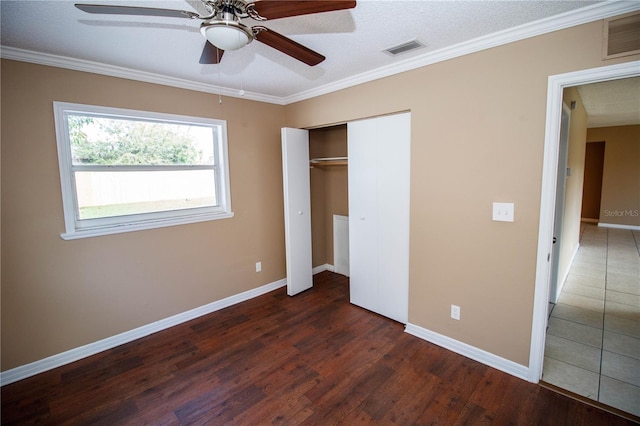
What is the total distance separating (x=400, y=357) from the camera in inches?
98.0

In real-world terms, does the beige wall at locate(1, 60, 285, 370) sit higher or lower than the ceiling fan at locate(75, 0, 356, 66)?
lower

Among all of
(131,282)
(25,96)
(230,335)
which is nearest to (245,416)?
(230,335)

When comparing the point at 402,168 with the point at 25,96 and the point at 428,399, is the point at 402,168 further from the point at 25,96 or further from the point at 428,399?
the point at 25,96

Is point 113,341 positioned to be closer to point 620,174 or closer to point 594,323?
point 594,323

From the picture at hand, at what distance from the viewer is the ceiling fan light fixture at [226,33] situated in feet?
4.23

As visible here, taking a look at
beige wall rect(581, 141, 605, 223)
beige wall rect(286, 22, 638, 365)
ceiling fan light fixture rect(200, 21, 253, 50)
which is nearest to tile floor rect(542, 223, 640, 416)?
beige wall rect(286, 22, 638, 365)

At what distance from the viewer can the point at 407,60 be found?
2.51m

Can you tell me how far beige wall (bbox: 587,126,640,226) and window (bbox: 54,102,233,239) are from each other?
9.02 meters

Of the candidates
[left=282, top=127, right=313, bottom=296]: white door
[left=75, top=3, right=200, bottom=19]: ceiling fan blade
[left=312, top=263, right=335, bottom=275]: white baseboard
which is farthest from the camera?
[left=312, top=263, right=335, bottom=275]: white baseboard

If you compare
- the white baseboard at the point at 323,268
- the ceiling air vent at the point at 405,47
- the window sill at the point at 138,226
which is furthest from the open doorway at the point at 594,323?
the window sill at the point at 138,226

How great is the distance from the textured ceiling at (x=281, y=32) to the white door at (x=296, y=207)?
874 millimetres

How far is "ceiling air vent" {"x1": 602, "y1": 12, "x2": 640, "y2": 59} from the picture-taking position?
164 cm

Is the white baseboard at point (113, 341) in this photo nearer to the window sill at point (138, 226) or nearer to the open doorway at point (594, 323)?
the window sill at point (138, 226)

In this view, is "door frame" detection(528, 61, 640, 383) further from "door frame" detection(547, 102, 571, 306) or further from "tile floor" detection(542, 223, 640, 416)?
"door frame" detection(547, 102, 571, 306)
